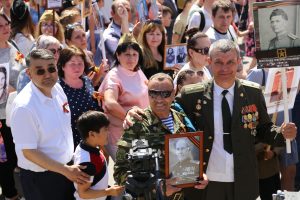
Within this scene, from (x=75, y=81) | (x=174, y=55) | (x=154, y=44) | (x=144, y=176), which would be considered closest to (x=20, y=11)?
(x=154, y=44)

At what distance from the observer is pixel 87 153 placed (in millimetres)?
4430

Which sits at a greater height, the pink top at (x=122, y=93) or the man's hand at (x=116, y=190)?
the pink top at (x=122, y=93)

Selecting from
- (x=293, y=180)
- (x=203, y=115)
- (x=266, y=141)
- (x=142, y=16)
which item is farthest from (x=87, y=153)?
(x=142, y=16)

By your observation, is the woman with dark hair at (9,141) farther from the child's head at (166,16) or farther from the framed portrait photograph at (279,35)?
the child's head at (166,16)

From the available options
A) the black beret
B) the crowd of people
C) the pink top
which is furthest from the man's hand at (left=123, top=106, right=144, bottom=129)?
the black beret

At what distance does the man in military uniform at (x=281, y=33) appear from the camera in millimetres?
4363

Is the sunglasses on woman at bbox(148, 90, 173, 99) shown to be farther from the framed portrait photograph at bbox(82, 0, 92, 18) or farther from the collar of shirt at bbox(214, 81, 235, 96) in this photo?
the framed portrait photograph at bbox(82, 0, 92, 18)

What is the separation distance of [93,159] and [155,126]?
24.2 inches

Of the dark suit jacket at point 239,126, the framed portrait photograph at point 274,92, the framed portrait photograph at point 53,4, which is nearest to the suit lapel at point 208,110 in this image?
the dark suit jacket at point 239,126

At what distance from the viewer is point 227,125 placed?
430cm

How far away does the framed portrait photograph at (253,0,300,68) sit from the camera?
4.38 metres

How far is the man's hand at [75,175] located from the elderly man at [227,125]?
81cm

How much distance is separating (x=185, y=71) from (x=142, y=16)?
3381mm

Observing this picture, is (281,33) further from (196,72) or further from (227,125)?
(196,72)
